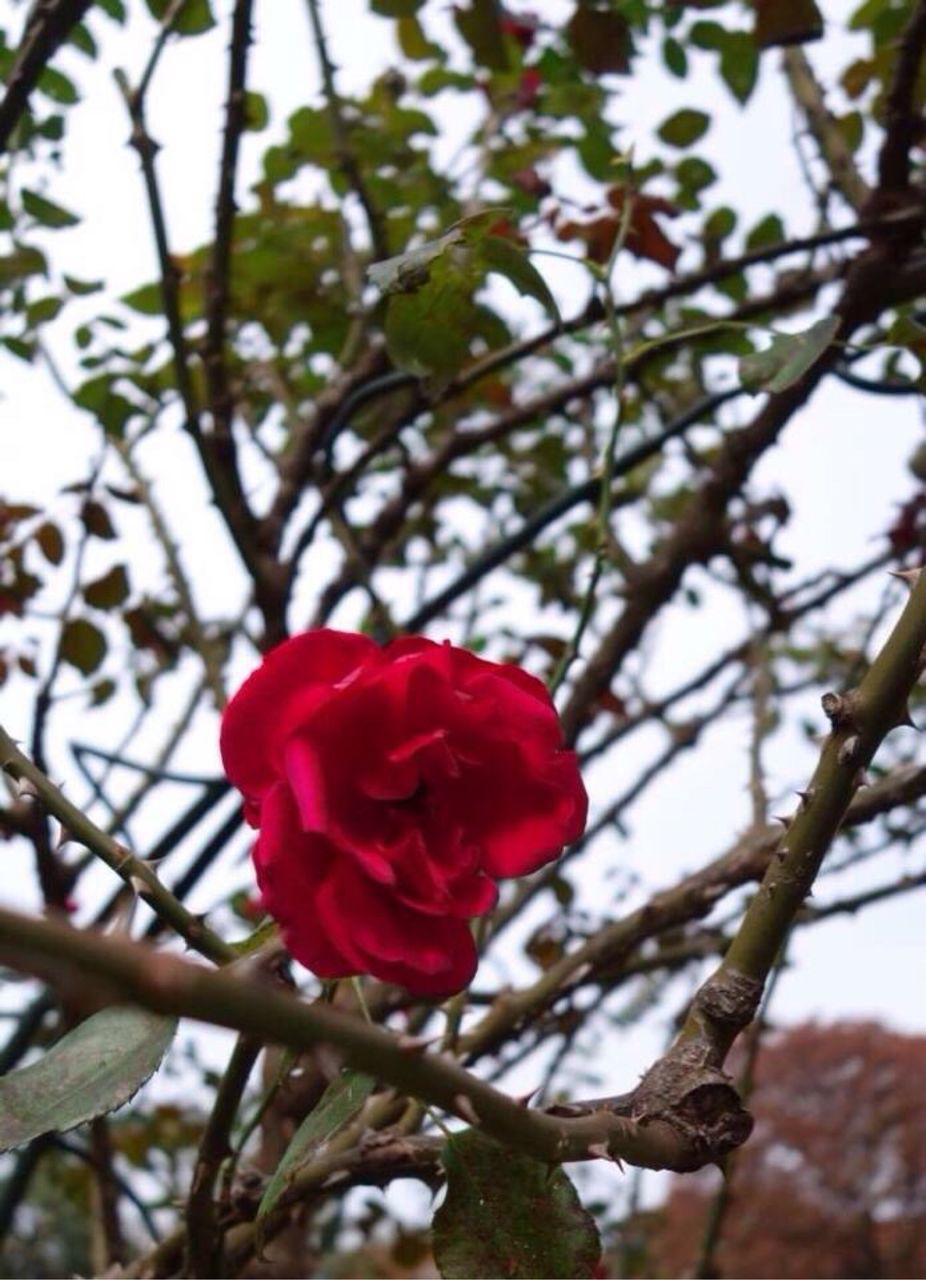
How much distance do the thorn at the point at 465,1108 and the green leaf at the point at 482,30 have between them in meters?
1.09

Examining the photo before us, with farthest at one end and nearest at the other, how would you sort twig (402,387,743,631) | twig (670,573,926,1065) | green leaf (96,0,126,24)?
1. twig (402,387,743,631)
2. green leaf (96,0,126,24)
3. twig (670,573,926,1065)

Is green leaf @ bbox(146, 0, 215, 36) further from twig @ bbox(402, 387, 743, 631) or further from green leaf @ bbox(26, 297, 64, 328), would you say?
twig @ bbox(402, 387, 743, 631)

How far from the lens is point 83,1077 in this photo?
50 centimetres

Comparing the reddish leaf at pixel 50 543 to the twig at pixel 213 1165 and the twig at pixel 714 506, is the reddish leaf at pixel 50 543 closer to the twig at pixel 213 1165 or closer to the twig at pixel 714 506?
the twig at pixel 714 506

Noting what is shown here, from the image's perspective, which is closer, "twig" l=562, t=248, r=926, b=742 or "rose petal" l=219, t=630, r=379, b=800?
"rose petal" l=219, t=630, r=379, b=800

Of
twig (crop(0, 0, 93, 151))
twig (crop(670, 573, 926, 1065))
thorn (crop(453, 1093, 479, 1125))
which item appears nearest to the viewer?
thorn (crop(453, 1093, 479, 1125))

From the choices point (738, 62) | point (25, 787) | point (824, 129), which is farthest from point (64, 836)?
point (824, 129)

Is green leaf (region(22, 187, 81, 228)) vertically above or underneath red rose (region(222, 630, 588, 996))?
above

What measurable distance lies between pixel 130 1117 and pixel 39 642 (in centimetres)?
133

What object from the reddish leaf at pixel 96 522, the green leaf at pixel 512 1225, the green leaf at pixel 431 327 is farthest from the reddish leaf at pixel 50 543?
the green leaf at pixel 512 1225

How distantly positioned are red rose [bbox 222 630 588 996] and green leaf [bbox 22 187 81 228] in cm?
85

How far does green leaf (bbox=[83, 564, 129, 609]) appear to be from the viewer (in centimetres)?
140

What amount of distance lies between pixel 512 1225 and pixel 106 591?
1.02 metres

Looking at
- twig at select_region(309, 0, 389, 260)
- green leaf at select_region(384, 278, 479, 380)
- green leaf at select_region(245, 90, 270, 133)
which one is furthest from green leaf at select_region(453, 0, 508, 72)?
green leaf at select_region(384, 278, 479, 380)
